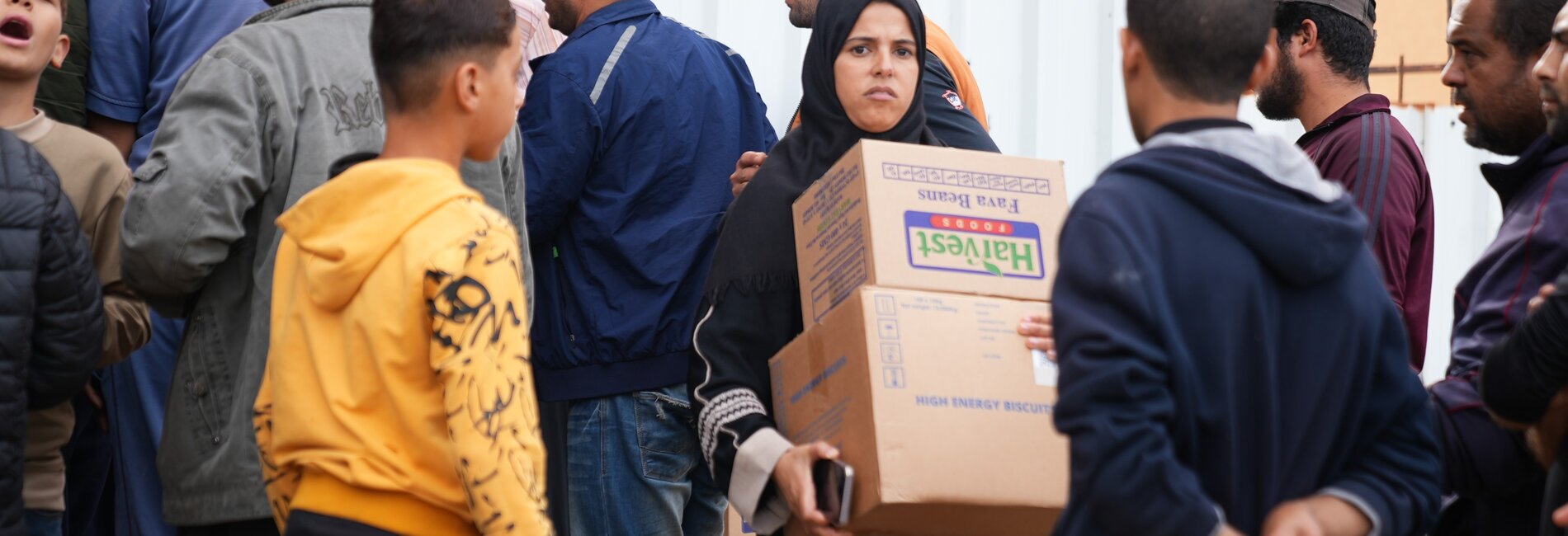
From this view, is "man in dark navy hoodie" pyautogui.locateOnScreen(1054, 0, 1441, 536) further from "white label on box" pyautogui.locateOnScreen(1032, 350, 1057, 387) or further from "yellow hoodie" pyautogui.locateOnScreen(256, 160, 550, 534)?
"yellow hoodie" pyautogui.locateOnScreen(256, 160, 550, 534)

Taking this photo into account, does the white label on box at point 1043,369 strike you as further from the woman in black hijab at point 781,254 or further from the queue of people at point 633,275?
the woman in black hijab at point 781,254

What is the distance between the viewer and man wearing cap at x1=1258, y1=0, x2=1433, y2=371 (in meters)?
3.46

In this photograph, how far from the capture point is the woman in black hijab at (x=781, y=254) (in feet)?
8.99

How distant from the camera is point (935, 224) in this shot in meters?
2.67

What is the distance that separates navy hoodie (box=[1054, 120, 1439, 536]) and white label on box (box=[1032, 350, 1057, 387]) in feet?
1.98

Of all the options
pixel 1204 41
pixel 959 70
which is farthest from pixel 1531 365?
pixel 959 70

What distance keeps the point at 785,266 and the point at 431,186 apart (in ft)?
3.07

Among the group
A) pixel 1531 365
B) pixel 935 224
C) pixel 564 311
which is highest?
pixel 935 224

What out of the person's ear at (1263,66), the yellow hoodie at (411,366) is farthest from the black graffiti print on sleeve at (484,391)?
the person's ear at (1263,66)

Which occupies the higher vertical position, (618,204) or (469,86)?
(469,86)

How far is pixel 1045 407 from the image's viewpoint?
8.31 feet

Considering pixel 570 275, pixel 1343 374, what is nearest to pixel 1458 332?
pixel 1343 374

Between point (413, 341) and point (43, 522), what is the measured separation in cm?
117

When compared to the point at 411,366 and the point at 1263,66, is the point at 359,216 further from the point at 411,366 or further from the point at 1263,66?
the point at 1263,66
